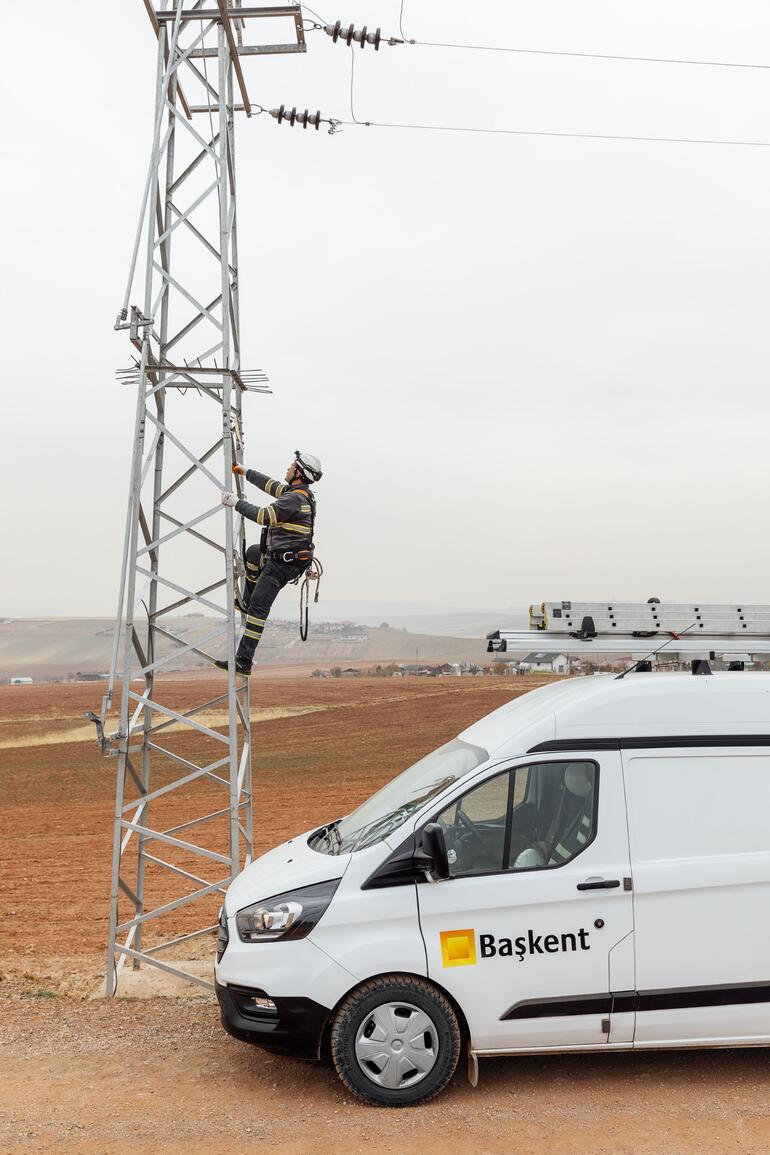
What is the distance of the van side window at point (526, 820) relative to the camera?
18.7 feet

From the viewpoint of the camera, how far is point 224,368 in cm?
888

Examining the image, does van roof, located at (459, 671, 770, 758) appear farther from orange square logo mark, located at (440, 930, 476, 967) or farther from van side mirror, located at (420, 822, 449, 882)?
orange square logo mark, located at (440, 930, 476, 967)

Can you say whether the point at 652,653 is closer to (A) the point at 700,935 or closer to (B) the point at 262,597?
(A) the point at 700,935

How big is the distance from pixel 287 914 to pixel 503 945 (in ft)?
4.01

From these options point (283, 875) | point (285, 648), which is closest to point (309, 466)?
point (283, 875)

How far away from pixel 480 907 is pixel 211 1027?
2829 mm

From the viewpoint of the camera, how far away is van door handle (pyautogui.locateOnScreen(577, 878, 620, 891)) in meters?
5.56

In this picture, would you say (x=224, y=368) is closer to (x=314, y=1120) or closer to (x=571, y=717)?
(x=571, y=717)

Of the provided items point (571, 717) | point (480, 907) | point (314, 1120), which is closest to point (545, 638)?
point (571, 717)

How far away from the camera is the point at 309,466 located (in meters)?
8.79

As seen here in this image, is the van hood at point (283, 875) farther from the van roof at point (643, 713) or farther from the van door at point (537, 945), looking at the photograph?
the van roof at point (643, 713)

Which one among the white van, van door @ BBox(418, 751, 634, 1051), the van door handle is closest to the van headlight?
the white van

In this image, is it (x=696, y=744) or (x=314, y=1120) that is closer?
(x=314, y=1120)

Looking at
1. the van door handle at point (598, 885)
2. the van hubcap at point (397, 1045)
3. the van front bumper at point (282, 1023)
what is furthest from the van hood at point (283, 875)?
the van door handle at point (598, 885)
